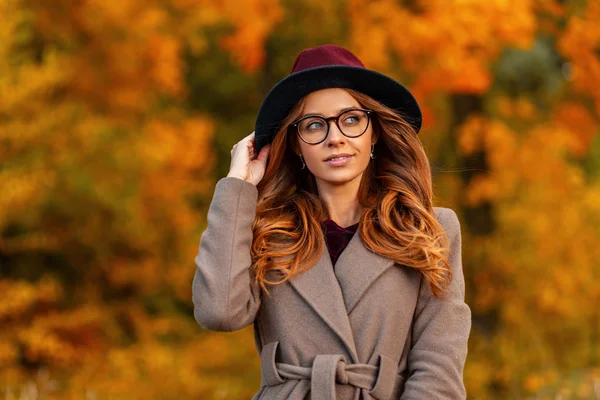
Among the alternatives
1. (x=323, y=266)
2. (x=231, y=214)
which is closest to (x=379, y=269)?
(x=323, y=266)

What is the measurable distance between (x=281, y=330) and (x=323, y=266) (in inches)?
9.2

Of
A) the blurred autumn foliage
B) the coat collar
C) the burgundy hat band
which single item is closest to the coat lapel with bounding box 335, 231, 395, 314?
the coat collar

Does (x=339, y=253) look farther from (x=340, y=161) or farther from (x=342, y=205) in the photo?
(x=340, y=161)

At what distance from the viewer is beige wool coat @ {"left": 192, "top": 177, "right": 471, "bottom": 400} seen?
2684 mm

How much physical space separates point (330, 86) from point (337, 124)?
0.12 meters

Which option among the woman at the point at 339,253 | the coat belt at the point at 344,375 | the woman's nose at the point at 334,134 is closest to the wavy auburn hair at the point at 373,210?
the woman at the point at 339,253

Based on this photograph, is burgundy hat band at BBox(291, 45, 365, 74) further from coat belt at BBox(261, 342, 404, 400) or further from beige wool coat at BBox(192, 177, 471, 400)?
coat belt at BBox(261, 342, 404, 400)

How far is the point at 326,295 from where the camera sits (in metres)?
2.79

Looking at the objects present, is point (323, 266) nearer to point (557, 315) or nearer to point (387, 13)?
point (387, 13)

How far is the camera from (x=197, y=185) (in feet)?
39.9

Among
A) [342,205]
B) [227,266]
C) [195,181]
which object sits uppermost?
[342,205]

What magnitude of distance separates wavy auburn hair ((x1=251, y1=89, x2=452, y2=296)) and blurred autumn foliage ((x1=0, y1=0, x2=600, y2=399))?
4690 mm

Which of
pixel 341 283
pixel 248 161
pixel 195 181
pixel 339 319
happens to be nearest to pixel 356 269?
pixel 341 283

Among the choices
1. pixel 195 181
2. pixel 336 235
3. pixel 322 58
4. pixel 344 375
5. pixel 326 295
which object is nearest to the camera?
pixel 344 375
